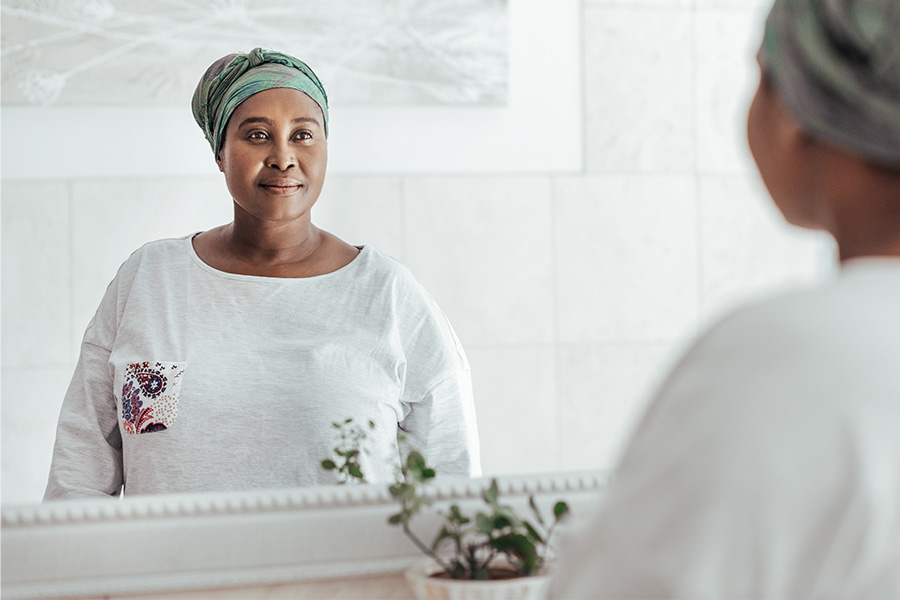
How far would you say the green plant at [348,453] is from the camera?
768mm

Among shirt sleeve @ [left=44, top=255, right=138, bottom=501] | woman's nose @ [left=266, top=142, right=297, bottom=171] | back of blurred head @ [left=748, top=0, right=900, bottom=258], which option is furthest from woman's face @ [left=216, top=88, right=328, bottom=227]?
back of blurred head @ [left=748, top=0, right=900, bottom=258]

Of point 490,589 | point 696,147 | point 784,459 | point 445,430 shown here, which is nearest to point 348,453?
point 445,430

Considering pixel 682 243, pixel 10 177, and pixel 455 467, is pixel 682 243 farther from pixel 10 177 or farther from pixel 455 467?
pixel 10 177

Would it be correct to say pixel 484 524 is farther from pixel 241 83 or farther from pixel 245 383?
pixel 241 83

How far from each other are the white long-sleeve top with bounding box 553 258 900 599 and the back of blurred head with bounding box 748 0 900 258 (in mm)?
53

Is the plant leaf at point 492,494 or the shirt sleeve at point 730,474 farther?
the plant leaf at point 492,494

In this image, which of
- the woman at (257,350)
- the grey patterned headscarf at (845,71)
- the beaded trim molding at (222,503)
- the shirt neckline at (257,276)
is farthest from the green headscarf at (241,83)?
the grey patterned headscarf at (845,71)

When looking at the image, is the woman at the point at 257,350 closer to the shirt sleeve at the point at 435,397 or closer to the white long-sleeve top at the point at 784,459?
the shirt sleeve at the point at 435,397

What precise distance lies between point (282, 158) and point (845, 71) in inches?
22.8

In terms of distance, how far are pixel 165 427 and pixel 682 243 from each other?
76 centimetres

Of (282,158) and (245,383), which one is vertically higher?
(282,158)

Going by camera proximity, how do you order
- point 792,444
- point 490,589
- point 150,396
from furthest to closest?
point 150,396 < point 490,589 < point 792,444

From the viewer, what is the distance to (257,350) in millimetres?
802

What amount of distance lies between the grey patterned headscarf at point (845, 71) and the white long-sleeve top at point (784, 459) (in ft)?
0.19
